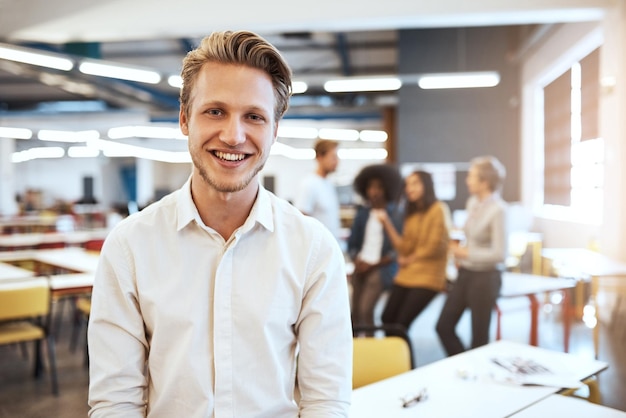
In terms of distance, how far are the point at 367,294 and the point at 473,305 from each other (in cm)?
90

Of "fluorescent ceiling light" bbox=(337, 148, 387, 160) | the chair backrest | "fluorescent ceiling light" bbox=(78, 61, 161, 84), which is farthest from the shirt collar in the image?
"fluorescent ceiling light" bbox=(337, 148, 387, 160)

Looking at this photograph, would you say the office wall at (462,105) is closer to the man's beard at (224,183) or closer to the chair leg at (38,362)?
the chair leg at (38,362)

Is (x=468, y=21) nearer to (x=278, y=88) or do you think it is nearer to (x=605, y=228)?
(x=605, y=228)

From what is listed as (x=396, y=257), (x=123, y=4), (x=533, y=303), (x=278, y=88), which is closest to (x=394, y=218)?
(x=396, y=257)

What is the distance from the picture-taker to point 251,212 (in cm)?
152

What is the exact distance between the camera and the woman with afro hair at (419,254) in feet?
12.9

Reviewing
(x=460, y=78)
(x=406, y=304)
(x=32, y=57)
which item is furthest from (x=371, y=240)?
(x=32, y=57)

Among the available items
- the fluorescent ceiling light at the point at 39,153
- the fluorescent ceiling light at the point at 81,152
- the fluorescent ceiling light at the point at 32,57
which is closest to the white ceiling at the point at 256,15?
the fluorescent ceiling light at the point at 32,57

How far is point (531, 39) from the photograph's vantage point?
29.7 feet

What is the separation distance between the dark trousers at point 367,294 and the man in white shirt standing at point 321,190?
469 mm

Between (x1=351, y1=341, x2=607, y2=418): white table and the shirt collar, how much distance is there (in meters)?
0.75

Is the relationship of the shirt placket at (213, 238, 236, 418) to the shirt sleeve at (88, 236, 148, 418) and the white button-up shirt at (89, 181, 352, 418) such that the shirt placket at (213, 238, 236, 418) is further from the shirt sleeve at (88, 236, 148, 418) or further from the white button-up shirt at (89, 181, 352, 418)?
the shirt sleeve at (88, 236, 148, 418)

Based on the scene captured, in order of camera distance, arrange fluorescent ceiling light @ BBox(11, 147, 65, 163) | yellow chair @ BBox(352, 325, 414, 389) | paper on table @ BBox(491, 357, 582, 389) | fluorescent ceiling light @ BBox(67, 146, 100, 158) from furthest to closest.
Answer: fluorescent ceiling light @ BBox(67, 146, 100, 158) < fluorescent ceiling light @ BBox(11, 147, 65, 163) < yellow chair @ BBox(352, 325, 414, 389) < paper on table @ BBox(491, 357, 582, 389)

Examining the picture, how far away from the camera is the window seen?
7.27 meters
